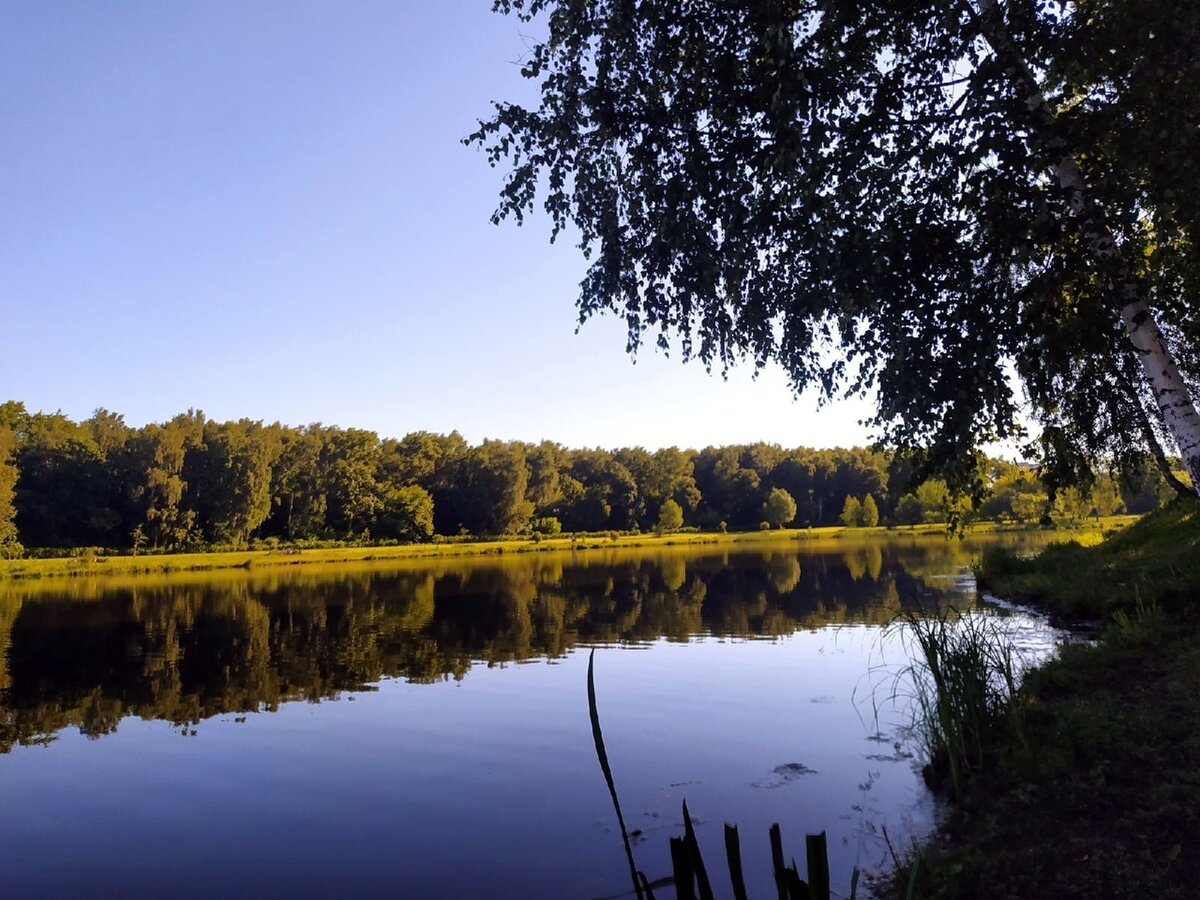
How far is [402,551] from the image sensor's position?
3118 inches

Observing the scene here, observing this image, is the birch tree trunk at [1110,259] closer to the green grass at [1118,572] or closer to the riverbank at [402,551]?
the green grass at [1118,572]

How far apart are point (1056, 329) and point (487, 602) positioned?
2914cm

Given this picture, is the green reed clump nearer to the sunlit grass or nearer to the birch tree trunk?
the birch tree trunk

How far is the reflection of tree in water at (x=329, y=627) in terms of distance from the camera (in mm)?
17078

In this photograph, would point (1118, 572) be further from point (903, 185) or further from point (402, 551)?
point (402, 551)

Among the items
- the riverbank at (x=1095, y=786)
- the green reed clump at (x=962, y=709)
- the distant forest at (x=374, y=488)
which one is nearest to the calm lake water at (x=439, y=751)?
the green reed clump at (x=962, y=709)

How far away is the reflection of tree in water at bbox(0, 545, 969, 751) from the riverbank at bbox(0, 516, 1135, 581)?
58.2ft

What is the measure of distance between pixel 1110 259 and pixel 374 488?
324ft

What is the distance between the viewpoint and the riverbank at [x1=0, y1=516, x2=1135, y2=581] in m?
61.0

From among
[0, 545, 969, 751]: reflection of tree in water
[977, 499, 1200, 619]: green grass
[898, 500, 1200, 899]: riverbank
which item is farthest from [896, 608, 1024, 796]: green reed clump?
[0, 545, 969, 751]: reflection of tree in water

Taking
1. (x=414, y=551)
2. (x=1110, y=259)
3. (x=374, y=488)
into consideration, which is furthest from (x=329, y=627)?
(x=374, y=488)

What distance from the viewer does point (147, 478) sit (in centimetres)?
7938

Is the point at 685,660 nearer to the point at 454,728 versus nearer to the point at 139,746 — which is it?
the point at 454,728

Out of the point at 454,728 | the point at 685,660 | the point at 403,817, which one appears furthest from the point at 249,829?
the point at 685,660
